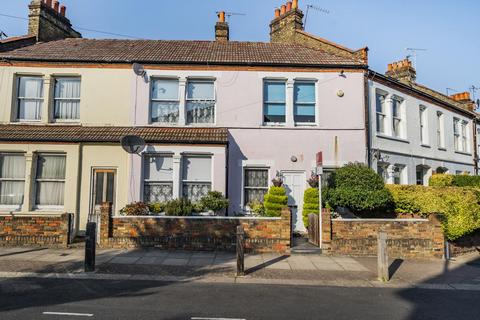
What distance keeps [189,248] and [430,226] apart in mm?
7255

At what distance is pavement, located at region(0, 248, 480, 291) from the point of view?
27.8ft

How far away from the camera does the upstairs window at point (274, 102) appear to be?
50.7 feet

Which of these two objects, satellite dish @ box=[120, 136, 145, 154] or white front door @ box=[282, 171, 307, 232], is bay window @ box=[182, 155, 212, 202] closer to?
satellite dish @ box=[120, 136, 145, 154]

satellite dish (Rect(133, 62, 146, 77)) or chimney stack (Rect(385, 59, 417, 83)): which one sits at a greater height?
chimney stack (Rect(385, 59, 417, 83))

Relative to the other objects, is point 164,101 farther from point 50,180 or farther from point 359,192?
point 359,192

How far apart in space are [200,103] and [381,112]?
323 inches

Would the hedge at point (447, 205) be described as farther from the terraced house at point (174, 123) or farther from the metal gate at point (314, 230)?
the metal gate at point (314, 230)

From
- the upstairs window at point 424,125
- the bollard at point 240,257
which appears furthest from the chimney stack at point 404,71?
the bollard at point 240,257

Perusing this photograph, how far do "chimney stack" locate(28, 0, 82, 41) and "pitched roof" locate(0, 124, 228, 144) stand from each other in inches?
211

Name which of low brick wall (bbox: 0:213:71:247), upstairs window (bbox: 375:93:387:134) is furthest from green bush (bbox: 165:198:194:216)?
upstairs window (bbox: 375:93:387:134)

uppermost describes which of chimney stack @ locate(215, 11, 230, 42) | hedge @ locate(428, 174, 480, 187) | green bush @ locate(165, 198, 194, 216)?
chimney stack @ locate(215, 11, 230, 42)

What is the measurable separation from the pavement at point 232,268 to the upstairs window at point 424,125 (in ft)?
29.3

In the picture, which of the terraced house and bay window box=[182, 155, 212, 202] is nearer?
the terraced house

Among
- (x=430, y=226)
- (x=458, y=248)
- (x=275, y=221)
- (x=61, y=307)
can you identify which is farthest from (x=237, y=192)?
(x=61, y=307)
